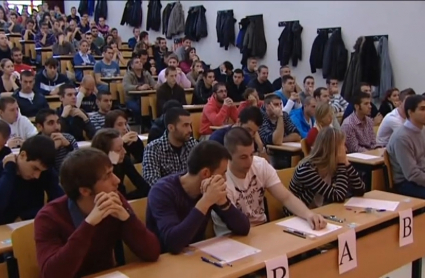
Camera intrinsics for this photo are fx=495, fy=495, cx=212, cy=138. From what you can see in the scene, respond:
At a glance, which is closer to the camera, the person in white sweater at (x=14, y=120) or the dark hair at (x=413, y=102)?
the dark hair at (x=413, y=102)

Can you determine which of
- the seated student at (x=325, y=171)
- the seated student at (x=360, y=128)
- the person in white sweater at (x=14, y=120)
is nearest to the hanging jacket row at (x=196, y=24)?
the seated student at (x=360, y=128)

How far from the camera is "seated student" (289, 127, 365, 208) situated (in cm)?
277

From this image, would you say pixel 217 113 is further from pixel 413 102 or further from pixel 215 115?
pixel 413 102

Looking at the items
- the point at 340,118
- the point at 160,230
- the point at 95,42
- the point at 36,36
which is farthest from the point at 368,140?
the point at 36,36

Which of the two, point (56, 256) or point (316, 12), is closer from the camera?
point (56, 256)

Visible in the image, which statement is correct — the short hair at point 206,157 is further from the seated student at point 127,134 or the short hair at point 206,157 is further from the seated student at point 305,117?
the seated student at point 305,117

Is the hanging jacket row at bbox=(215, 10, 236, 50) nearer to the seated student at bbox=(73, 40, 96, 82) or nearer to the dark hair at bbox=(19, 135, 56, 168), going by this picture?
the seated student at bbox=(73, 40, 96, 82)

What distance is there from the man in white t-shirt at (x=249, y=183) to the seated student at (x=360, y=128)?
7.44 feet

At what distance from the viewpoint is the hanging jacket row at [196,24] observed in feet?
36.4

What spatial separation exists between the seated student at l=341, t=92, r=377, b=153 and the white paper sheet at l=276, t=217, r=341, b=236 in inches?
98.9

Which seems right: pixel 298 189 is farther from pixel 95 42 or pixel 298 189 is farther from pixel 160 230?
pixel 95 42

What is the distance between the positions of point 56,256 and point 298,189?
158 centimetres

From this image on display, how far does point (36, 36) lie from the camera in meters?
10.5

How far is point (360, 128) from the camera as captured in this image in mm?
4777
